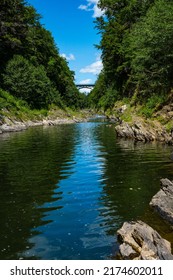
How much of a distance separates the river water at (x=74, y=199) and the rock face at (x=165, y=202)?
293mm

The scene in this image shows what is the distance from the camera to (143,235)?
30.1 ft

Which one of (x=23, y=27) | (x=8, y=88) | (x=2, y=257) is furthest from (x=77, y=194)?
(x=23, y=27)

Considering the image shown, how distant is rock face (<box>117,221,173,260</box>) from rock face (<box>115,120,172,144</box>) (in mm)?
21832

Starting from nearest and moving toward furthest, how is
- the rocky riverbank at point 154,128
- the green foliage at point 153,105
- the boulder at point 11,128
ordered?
the rocky riverbank at point 154,128
the green foliage at point 153,105
the boulder at point 11,128

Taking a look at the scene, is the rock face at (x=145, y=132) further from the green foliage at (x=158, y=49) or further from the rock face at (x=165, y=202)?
the rock face at (x=165, y=202)

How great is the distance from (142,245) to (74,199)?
6.26m

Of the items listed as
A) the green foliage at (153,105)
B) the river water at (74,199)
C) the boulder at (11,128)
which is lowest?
the river water at (74,199)

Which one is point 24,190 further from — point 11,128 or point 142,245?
point 11,128

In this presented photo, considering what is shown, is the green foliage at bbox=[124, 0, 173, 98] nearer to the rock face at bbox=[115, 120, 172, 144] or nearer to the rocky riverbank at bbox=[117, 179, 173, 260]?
the rock face at bbox=[115, 120, 172, 144]

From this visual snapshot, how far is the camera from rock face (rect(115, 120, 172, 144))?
1267 inches

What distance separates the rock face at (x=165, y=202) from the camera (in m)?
11.9

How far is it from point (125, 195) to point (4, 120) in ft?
140


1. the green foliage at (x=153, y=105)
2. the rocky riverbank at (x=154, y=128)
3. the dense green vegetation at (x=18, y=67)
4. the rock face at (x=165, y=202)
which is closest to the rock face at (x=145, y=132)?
the rocky riverbank at (x=154, y=128)

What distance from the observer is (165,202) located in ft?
40.9
